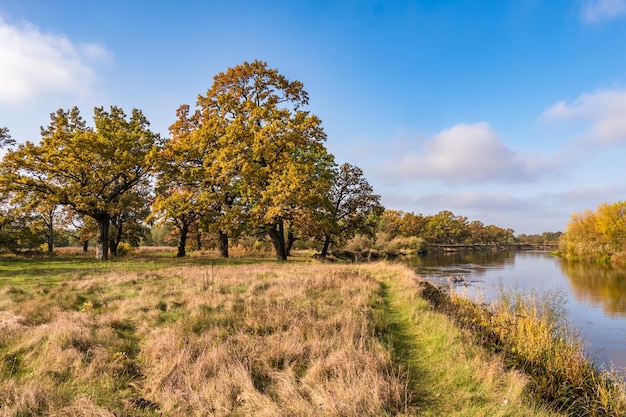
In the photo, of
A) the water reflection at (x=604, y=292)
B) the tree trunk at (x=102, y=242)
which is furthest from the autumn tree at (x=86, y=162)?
the water reflection at (x=604, y=292)

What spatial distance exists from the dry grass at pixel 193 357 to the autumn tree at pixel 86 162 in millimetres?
13197

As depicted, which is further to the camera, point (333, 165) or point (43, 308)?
point (333, 165)

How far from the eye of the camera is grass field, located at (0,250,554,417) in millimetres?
4816

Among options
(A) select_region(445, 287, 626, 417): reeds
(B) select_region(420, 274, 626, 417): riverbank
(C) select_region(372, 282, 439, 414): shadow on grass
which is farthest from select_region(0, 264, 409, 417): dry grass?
(A) select_region(445, 287, 626, 417): reeds

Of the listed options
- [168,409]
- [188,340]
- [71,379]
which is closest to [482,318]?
[188,340]

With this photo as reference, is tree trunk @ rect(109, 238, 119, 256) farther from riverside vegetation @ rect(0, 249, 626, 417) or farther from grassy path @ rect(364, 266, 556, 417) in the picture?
grassy path @ rect(364, 266, 556, 417)

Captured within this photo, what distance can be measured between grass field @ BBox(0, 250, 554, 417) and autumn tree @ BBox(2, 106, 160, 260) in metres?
13.3

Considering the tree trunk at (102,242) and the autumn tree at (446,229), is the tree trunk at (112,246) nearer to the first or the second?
the tree trunk at (102,242)

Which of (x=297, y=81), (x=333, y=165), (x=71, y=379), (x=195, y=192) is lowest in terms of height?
(x=71, y=379)

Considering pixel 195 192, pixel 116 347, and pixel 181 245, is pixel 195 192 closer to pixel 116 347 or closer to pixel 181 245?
pixel 181 245

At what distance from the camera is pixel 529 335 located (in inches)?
341

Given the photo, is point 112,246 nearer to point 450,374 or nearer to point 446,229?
point 450,374

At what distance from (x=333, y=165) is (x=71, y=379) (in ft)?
87.7

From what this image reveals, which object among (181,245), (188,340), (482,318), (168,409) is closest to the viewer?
(168,409)
